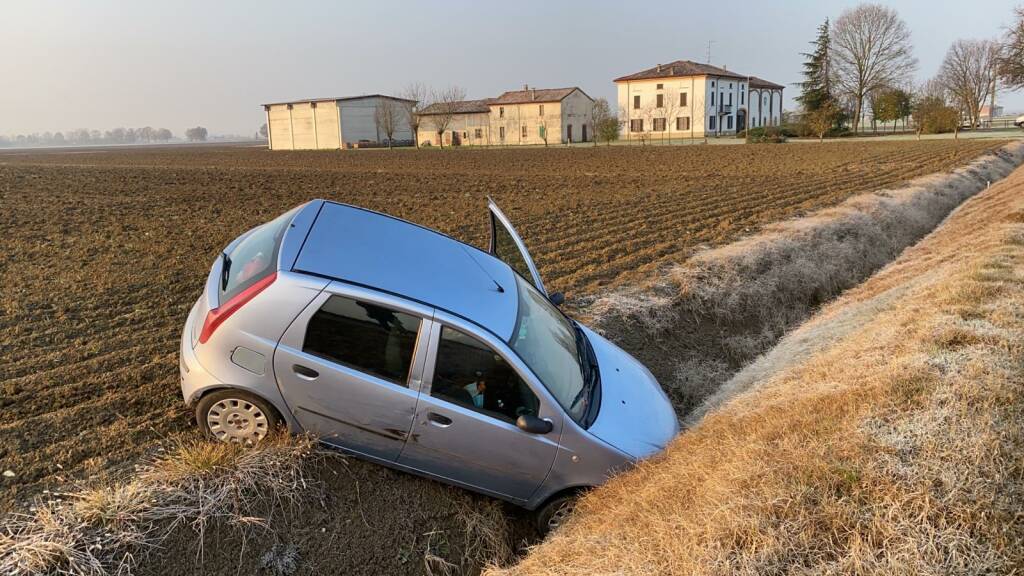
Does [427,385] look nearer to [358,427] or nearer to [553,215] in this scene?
[358,427]

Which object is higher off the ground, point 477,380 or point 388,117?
point 388,117

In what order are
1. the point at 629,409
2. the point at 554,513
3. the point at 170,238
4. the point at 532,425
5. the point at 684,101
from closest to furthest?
the point at 532,425 < the point at 554,513 < the point at 629,409 < the point at 170,238 < the point at 684,101

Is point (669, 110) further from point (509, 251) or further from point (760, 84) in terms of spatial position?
point (509, 251)

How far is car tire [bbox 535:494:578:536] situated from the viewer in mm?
4629

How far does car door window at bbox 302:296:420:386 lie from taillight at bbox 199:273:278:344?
0.43 metres

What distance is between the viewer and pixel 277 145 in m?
91.4

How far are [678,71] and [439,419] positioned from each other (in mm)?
79384

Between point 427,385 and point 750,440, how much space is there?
2.35m

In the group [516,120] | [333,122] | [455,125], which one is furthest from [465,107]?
[333,122]

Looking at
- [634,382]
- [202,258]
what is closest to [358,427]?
[634,382]

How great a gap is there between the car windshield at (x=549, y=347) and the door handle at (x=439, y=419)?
670mm

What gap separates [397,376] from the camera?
4.30 metres

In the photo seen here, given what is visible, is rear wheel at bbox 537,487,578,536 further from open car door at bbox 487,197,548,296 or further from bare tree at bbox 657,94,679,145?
bare tree at bbox 657,94,679,145

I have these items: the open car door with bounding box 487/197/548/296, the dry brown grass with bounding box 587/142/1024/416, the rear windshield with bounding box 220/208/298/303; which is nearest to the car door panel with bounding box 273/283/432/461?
the rear windshield with bounding box 220/208/298/303
